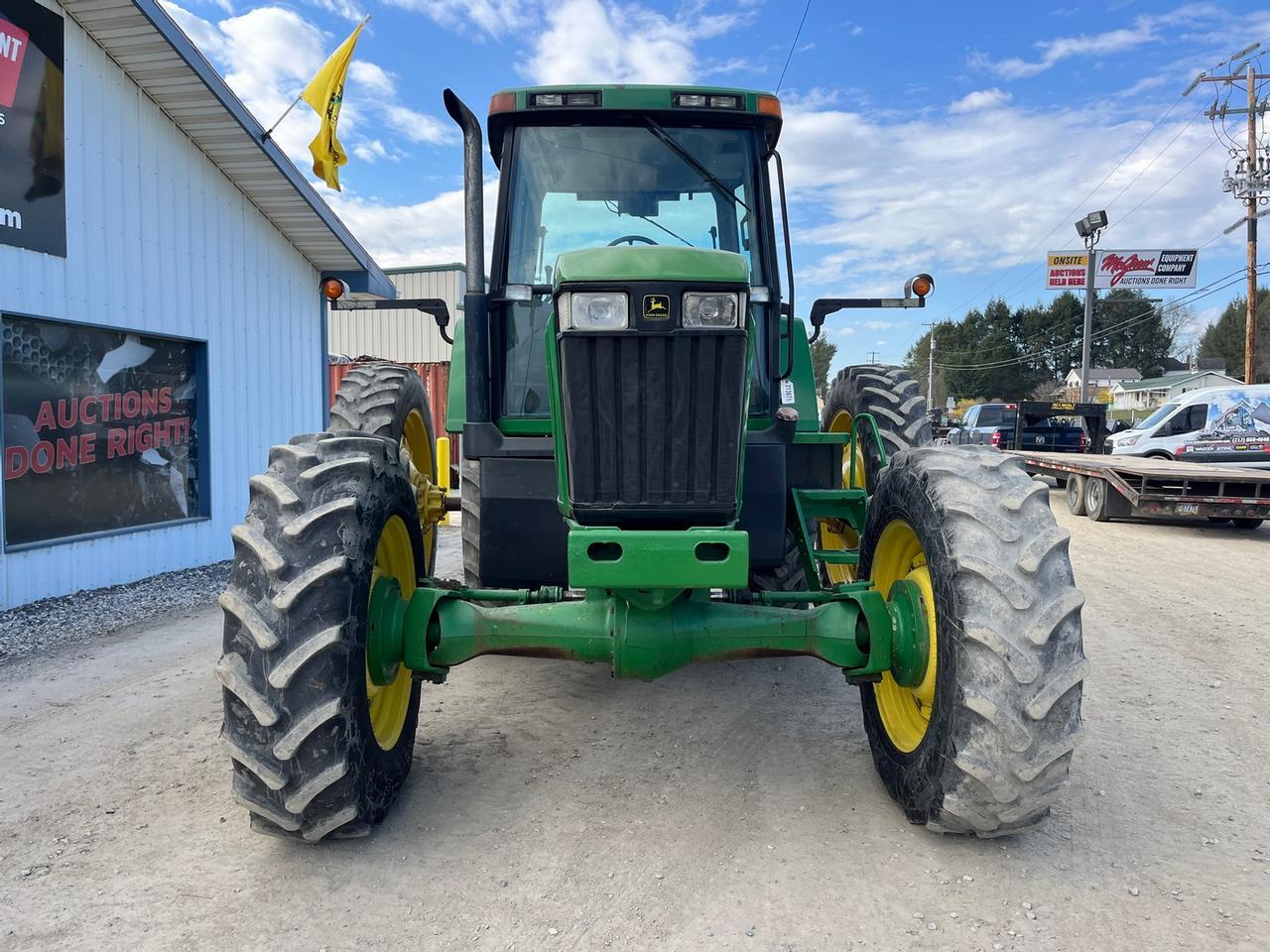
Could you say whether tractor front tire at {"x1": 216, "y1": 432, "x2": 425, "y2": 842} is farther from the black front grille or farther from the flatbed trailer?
the flatbed trailer

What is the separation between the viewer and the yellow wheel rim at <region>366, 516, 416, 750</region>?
325 centimetres

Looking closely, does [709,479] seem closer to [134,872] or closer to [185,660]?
[134,872]

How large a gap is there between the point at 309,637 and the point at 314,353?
8748 mm

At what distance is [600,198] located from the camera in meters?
3.96

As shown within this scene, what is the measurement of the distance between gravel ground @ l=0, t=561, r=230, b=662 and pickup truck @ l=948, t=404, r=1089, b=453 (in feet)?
48.0

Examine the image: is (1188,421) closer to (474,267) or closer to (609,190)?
(609,190)

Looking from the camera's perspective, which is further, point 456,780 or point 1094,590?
point 1094,590

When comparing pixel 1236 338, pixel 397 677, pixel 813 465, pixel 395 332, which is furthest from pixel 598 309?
pixel 1236 338

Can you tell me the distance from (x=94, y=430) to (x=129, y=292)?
4.07 ft

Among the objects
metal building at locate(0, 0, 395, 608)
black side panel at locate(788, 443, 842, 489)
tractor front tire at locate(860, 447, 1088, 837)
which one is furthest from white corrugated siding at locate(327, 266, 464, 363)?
tractor front tire at locate(860, 447, 1088, 837)

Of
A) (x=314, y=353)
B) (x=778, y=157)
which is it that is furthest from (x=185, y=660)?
(x=314, y=353)

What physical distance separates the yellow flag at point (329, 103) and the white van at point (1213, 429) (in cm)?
1339

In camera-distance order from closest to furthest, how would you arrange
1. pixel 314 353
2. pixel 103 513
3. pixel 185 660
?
pixel 185 660
pixel 103 513
pixel 314 353

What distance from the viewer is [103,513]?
290 inches
